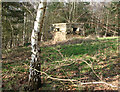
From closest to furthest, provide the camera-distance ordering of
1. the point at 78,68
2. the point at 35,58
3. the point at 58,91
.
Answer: the point at 35,58, the point at 58,91, the point at 78,68

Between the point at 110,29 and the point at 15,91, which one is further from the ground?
the point at 110,29

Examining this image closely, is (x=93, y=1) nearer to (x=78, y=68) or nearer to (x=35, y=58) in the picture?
(x=35, y=58)

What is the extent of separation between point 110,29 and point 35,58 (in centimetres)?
265

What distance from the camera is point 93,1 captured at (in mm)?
1706

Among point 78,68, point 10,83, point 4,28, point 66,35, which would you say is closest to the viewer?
point 10,83

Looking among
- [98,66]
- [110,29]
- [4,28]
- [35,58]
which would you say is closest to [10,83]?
[35,58]

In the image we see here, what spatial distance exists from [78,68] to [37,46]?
2558 mm

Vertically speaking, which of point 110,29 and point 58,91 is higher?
point 110,29

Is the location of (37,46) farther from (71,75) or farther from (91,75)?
(91,75)

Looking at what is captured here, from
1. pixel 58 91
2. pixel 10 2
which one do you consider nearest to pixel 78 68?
pixel 58 91

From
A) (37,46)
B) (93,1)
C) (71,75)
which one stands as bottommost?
(71,75)

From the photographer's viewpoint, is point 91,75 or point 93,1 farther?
point 91,75

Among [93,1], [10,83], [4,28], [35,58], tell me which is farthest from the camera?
[4,28]

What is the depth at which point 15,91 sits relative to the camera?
364 centimetres
